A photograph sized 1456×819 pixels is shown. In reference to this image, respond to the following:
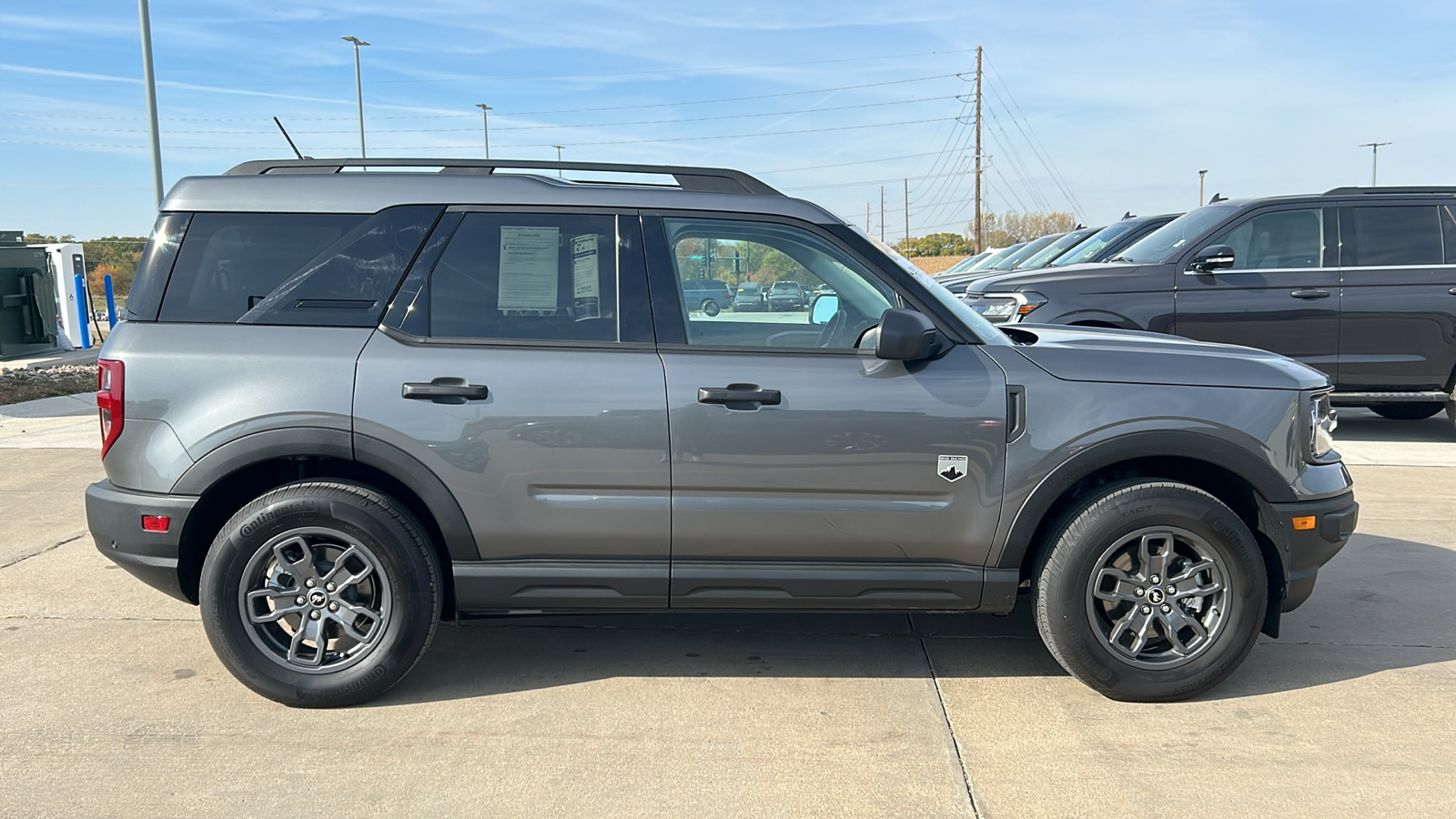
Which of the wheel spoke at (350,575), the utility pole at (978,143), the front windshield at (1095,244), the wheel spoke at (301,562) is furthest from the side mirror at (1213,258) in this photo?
the utility pole at (978,143)

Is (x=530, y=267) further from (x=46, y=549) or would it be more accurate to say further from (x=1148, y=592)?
(x=46, y=549)

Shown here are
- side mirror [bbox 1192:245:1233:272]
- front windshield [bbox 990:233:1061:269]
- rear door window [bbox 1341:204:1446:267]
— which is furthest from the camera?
front windshield [bbox 990:233:1061:269]

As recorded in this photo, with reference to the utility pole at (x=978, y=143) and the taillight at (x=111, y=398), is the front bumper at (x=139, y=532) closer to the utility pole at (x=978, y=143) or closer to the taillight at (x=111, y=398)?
the taillight at (x=111, y=398)

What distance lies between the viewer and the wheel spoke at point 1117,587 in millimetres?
3686

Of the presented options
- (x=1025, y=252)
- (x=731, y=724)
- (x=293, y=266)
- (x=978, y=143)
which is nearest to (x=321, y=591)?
(x=293, y=266)

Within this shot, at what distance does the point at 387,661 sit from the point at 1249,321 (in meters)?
7.47

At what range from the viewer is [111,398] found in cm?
361

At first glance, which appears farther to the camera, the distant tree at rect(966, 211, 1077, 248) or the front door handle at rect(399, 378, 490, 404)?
the distant tree at rect(966, 211, 1077, 248)

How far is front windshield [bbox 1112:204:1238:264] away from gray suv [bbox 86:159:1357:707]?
5303mm

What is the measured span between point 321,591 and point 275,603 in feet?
0.57

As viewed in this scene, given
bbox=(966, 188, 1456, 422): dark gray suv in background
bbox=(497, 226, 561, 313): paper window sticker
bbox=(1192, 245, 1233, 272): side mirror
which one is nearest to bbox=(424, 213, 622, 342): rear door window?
bbox=(497, 226, 561, 313): paper window sticker

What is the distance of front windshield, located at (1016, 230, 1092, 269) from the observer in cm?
1288

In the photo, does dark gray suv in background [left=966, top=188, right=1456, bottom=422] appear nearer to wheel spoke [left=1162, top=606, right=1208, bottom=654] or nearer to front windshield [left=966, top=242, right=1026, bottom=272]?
wheel spoke [left=1162, top=606, right=1208, bottom=654]

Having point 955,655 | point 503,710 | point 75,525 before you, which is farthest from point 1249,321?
point 75,525
